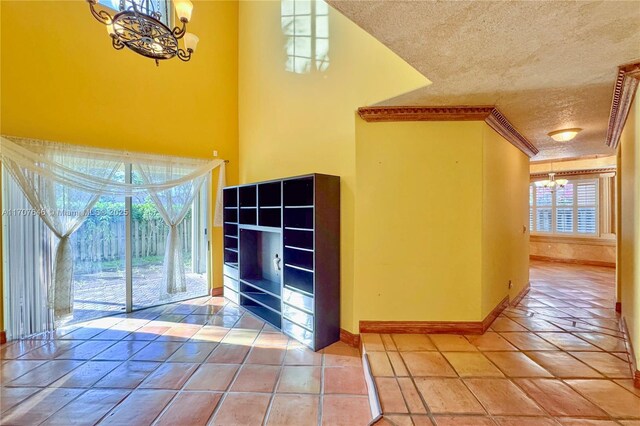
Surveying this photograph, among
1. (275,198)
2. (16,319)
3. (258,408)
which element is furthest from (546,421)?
(16,319)

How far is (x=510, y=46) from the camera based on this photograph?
6.08ft

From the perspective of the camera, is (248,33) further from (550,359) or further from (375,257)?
(550,359)

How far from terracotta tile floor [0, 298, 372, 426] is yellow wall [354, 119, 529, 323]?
84 cm

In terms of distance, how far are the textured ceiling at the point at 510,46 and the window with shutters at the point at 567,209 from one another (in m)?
Result: 5.66

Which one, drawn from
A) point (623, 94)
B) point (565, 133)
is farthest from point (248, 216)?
point (565, 133)

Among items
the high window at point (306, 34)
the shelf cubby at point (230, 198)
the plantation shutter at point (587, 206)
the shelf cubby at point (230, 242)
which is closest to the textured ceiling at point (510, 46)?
the high window at point (306, 34)

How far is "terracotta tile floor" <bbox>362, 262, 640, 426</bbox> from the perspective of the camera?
1.83 meters

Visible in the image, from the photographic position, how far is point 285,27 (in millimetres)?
3920

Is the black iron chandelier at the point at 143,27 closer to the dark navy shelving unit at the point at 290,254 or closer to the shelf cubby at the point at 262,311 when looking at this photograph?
the dark navy shelving unit at the point at 290,254

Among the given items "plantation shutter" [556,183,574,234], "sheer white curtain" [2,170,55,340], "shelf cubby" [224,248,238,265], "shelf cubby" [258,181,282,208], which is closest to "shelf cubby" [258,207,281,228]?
"shelf cubby" [258,181,282,208]

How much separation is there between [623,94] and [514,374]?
2.59 m

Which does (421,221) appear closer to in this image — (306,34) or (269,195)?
(269,195)

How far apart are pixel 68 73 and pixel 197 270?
10.4 feet

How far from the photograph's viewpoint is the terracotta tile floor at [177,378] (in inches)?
80.5
